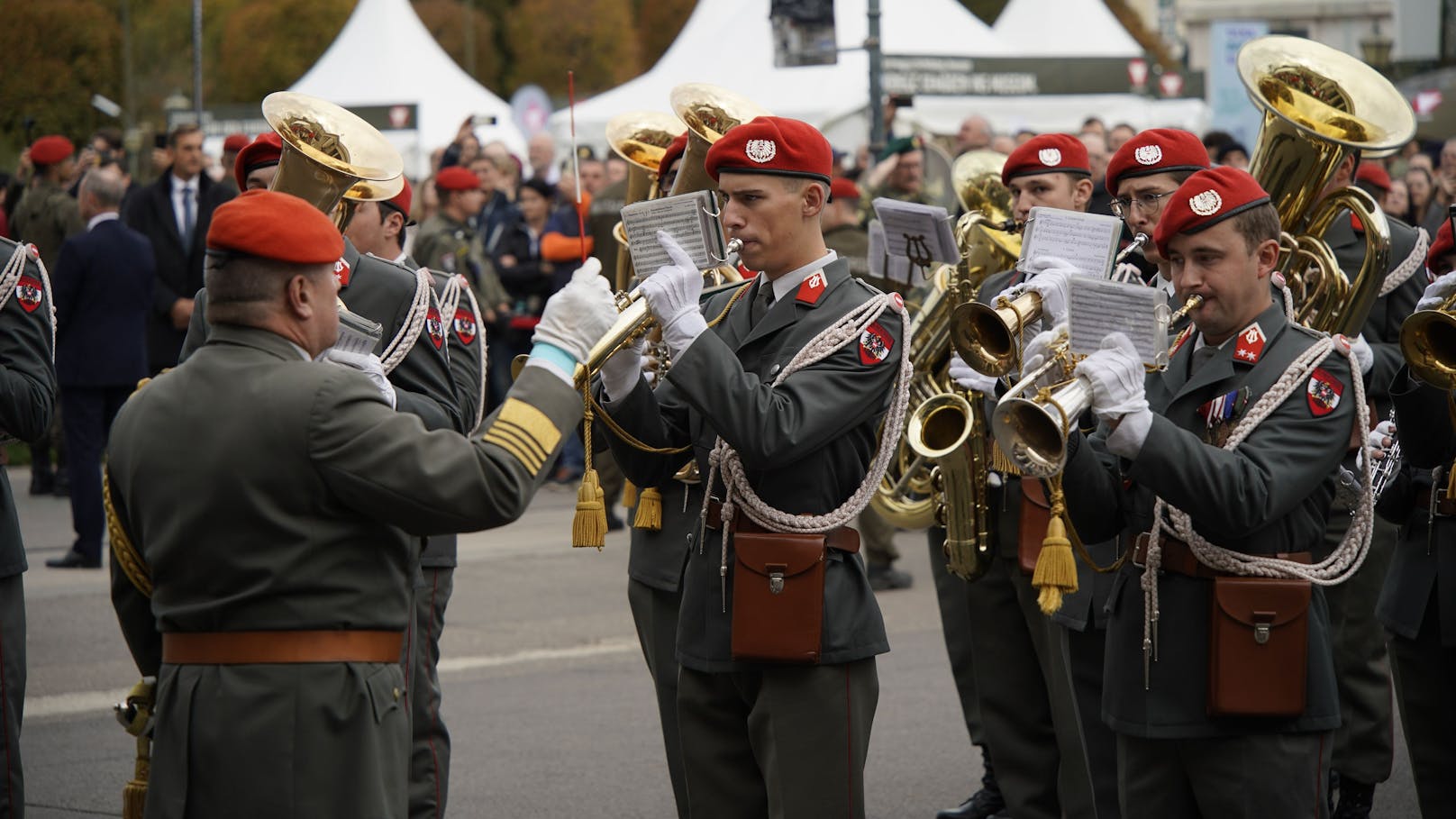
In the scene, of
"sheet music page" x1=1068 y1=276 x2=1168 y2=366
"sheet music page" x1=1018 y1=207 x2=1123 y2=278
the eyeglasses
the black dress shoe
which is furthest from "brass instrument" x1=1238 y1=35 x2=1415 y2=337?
the black dress shoe

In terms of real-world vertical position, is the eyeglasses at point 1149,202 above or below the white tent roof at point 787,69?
above

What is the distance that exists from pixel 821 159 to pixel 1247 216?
1026mm

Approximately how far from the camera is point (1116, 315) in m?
3.82

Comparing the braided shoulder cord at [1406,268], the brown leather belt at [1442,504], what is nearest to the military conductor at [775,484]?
the brown leather belt at [1442,504]

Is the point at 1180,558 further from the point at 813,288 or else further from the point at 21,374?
the point at 21,374

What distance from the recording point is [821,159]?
4445 millimetres

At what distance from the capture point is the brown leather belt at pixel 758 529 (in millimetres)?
4355

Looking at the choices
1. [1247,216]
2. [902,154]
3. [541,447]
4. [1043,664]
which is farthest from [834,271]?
[902,154]

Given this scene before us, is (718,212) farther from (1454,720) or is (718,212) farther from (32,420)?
(1454,720)

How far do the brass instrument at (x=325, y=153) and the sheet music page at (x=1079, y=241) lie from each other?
1.80 metres

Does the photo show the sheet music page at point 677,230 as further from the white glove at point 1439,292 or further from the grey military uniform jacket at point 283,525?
the white glove at point 1439,292

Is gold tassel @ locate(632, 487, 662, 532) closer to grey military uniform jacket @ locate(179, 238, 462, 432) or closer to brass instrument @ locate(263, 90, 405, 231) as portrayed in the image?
grey military uniform jacket @ locate(179, 238, 462, 432)

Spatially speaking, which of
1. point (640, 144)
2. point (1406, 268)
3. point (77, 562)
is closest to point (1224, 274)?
point (1406, 268)

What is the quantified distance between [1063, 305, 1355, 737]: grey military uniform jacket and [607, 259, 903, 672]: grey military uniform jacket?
0.55m
